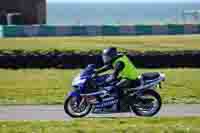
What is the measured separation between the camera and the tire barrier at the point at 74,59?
30.1 metres

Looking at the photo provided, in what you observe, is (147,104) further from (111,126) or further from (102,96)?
(111,126)

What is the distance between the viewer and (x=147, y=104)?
15609 millimetres

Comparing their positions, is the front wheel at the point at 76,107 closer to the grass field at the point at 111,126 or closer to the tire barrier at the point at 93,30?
the grass field at the point at 111,126

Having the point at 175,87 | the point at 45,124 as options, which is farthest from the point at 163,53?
the point at 45,124

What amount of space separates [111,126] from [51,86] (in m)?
11.9

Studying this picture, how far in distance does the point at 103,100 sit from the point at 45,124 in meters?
2.93

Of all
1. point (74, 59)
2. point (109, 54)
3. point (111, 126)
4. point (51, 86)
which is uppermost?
point (109, 54)

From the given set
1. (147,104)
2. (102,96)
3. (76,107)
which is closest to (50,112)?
(76,107)

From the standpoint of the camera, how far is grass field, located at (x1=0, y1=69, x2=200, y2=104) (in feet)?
67.2

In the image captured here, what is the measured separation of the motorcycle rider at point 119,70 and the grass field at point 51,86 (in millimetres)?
4369

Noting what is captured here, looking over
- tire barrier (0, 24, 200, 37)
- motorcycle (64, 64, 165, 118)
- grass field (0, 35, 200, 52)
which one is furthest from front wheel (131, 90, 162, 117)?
tire barrier (0, 24, 200, 37)

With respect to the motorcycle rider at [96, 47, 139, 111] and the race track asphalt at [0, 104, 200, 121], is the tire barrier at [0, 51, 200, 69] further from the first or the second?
the motorcycle rider at [96, 47, 139, 111]

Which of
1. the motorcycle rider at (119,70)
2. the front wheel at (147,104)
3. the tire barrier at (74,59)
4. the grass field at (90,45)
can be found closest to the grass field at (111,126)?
the motorcycle rider at (119,70)

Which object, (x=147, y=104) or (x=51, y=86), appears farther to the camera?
(x=51, y=86)
